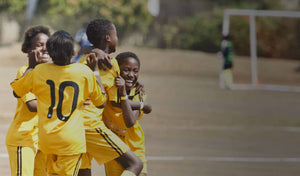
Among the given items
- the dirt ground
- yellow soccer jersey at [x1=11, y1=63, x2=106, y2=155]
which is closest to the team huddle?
yellow soccer jersey at [x1=11, y1=63, x2=106, y2=155]

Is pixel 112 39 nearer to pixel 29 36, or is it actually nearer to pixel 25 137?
pixel 29 36

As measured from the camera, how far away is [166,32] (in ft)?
131

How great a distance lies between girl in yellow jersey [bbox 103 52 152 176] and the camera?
4840 millimetres

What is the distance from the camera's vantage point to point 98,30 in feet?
16.0

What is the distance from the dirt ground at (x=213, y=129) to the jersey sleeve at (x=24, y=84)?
3227mm

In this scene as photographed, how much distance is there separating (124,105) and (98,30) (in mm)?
651

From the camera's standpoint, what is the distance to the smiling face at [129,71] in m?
5.05

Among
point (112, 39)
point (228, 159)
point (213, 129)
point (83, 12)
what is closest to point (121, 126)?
point (112, 39)

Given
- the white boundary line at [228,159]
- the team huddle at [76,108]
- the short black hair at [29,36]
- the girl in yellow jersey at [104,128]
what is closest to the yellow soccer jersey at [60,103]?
the team huddle at [76,108]

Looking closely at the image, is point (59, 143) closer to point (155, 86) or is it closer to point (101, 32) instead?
point (101, 32)

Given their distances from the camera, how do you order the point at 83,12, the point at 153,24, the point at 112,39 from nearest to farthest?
1. the point at 112,39
2. the point at 83,12
3. the point at 153,24

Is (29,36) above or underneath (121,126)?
above

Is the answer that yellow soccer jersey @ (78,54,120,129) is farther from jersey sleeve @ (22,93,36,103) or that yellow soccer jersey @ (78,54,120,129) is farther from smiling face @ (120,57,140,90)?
jersey sleeve @ (22,93,36,103)

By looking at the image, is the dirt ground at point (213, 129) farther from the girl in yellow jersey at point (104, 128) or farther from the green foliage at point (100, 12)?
the green foliage at point (100, 12)
